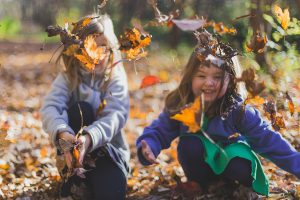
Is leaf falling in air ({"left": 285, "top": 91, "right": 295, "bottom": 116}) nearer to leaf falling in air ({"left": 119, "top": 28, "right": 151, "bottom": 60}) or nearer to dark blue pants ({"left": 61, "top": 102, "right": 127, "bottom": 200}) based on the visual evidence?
leaf falling in air ({"left": 119, "top": 28, "right": 151, "bottom": 60})

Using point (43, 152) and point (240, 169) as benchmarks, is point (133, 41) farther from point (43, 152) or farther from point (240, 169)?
point (43, 152)

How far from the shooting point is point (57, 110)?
2.59 metres

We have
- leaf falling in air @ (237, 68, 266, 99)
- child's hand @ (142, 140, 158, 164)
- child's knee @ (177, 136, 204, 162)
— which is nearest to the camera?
leaf falling in air @ (237, 68, 266, 99)

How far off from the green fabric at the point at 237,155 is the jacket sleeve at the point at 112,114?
48cm

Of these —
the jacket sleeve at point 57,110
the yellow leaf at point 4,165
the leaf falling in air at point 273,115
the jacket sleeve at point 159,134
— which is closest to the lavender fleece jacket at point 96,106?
the jacket sleeve at point 57,110

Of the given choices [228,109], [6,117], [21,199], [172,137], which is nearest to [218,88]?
[228,109]

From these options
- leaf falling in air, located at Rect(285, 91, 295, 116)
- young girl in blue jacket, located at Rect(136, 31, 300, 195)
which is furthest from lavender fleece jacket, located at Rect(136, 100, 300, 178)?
leaf falling in air, located at Rect(285, 91, 295, 116)

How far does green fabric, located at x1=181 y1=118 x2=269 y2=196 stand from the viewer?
7.84ft

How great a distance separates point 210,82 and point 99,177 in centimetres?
79

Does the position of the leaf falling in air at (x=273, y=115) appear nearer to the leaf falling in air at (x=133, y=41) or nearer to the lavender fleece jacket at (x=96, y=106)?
the leaf falling in air at (x=133, y=41)

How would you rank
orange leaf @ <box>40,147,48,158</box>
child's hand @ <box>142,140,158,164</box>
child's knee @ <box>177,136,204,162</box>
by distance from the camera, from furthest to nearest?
1. orange leaf @ <box>40,147,48,158</box>
2. child's knee @ <box>177,136,204,162</box>
3. child's hand @ <box>142,140,158,164</box>

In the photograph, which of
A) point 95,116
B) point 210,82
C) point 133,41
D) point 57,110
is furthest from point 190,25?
point 57,110

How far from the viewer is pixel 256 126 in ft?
7.81

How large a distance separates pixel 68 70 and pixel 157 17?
0.74 metres
